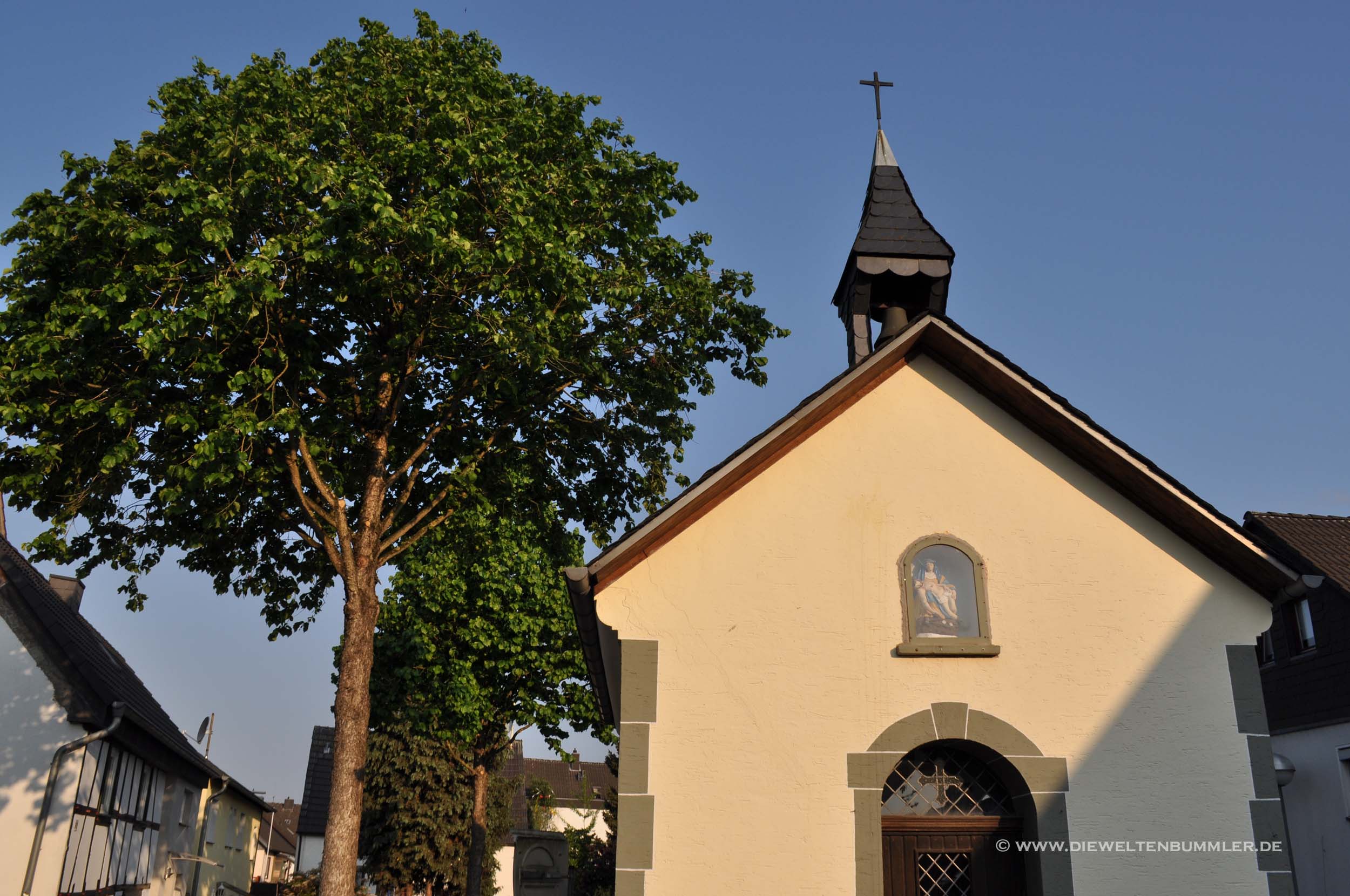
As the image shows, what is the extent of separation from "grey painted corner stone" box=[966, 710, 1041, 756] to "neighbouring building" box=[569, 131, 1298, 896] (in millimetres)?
19

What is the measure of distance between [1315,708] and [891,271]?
535 inches

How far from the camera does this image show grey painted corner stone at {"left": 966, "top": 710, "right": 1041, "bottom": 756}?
958 cm

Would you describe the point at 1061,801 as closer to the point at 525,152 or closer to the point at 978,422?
the point at 978,422

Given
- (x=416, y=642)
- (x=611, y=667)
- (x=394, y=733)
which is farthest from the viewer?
(x=394, y=733)

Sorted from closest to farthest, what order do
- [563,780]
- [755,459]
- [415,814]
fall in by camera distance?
1. [755,459]
2. [415,814]
3. [563,780]

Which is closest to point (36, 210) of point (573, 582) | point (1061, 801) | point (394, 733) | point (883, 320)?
point (573, 582)

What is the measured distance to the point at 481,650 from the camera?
28.5 metres

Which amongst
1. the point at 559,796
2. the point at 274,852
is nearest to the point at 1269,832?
the point at 274,852

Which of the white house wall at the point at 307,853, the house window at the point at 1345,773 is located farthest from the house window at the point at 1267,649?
the white house wall at the point at 307,853

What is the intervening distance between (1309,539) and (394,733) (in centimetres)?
2632

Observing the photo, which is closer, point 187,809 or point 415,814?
point 187,809

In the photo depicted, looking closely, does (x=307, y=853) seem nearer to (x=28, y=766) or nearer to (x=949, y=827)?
(x=28, y=766)

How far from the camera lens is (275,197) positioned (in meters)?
12.7

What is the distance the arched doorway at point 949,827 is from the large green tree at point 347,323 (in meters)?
6.59
